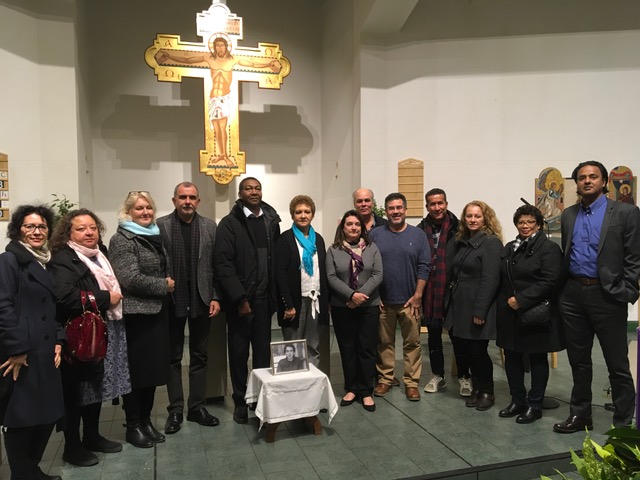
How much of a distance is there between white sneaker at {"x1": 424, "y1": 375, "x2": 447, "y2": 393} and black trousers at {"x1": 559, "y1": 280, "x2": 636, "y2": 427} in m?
0.96

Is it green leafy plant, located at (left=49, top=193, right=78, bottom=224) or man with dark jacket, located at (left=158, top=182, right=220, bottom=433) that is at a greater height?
green leafy plant, located at (left=49, top=193, right=78, bottom=224)

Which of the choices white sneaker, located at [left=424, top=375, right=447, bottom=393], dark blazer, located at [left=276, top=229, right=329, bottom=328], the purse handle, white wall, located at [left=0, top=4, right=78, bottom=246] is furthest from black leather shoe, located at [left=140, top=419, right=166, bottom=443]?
white wall, located at [left=0, top=4, right=78, bottom=246]

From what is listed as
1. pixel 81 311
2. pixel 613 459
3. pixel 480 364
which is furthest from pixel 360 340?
pixel 613 459

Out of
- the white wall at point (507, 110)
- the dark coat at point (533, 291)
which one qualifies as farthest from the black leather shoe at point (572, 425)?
the white wall at point (507, 110)

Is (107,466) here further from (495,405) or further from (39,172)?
(39,172)

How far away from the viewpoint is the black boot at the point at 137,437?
2.79 m

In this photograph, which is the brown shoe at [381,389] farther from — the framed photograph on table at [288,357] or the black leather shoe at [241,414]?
the black leather shoe at [241,414]

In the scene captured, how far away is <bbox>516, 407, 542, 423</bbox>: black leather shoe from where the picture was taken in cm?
311

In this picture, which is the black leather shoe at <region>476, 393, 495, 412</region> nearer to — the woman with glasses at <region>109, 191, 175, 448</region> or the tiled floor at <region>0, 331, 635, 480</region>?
the tiled floor at <region>0, 331, 635, 480</region>

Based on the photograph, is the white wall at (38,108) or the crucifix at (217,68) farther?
the crucifix at (217,68)

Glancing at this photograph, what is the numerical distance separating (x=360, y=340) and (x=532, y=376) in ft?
3.69

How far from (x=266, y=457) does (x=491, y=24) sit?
17.7ft

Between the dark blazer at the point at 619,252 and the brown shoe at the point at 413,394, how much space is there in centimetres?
142

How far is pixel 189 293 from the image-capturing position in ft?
10.1
